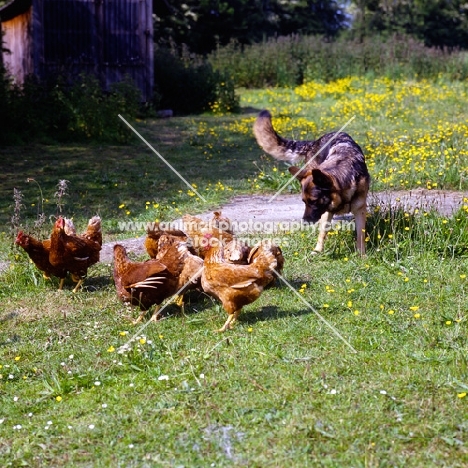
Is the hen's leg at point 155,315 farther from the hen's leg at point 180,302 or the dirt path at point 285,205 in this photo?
the dirt path at point 285,205

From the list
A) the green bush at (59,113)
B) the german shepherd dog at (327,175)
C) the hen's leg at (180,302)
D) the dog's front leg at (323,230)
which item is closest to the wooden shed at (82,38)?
the green bush at (59,113)

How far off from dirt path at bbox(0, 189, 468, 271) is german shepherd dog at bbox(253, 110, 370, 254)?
75 cm

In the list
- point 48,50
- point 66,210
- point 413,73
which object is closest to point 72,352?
point 66,210

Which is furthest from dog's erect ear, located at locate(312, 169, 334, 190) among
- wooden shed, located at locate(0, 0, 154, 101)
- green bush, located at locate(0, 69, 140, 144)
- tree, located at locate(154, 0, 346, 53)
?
tree, located at locate(154, 0, 346, 53)

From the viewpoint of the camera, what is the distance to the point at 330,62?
25719 millimetres

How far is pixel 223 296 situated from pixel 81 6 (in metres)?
14.8

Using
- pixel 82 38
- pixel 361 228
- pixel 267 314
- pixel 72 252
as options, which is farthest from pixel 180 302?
pixel 82 38

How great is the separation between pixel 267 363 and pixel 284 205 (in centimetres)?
483

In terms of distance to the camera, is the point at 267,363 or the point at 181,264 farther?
the point at 181,264

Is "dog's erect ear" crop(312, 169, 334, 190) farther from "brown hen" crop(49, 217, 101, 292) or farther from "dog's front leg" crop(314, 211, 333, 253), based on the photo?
"brown hen" crop(49, 217, 101, 292)

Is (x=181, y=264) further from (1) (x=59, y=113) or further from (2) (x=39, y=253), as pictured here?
(1) (x=59, y=113)

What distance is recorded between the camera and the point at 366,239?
24.0 ft

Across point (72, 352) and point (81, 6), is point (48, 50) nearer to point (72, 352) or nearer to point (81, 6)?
point (81, 6)

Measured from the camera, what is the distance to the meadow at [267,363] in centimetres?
403
